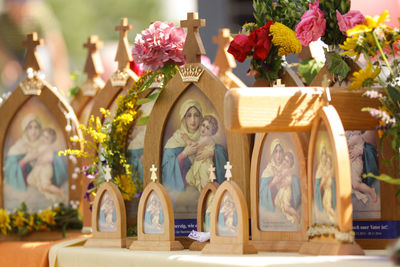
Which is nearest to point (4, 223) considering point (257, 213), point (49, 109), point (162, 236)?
point (49, 109)

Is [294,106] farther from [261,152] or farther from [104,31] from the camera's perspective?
[104,31]

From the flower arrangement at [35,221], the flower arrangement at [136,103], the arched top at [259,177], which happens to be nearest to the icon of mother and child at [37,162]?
the flower arrangement at [35,221]

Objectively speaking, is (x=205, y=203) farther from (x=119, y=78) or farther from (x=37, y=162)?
(x=37, y=162)

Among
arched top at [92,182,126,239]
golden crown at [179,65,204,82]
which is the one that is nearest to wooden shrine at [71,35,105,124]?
arched top at [92,182,126,239]

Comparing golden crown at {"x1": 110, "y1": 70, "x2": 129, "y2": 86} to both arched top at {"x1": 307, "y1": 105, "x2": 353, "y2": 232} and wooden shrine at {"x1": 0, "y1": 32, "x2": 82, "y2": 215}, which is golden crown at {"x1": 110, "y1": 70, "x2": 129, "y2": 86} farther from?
arched top at {"x1": 307, "y1": 105, "x2": 353, "y2": 232}

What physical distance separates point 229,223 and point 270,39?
2.22 feet

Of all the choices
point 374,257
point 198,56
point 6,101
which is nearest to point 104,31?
point 6,101

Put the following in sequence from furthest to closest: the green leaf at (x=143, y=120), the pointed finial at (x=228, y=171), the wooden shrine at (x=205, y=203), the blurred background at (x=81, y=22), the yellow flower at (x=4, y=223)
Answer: the blurred background at (x=81, y=22)
the yellow flower at (x=4, y=223)
the green leaf at (x=143, y=120)
the wooden shrine at (x=205, y=203)
the pointed finial at (x=228, y=171)

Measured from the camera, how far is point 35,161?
3.88 metres

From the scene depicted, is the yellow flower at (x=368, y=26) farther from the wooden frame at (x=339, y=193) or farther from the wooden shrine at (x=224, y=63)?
the wooden shrine at (x=224, y=63)

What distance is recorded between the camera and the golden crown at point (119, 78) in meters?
3.74

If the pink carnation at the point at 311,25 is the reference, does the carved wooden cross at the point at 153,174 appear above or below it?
below

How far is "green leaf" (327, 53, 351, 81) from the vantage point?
2639 mm

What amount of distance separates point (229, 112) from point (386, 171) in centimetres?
60
